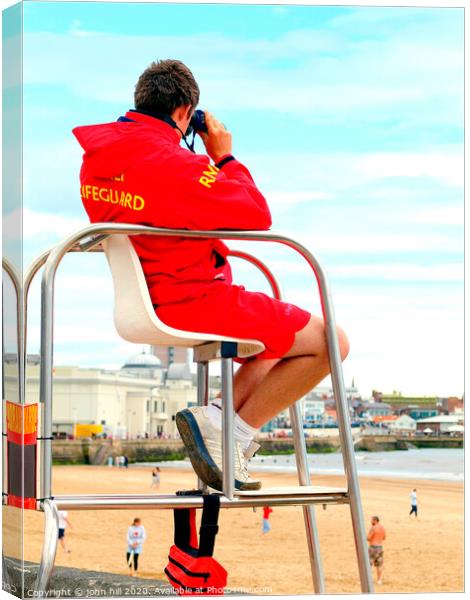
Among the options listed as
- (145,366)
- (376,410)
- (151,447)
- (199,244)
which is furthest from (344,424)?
(145,366)

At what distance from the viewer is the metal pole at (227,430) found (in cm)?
281

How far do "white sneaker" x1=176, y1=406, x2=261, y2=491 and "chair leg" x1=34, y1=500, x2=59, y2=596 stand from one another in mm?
421

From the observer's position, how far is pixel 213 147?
296cm

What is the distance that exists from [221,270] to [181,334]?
Result: 0.23 metres

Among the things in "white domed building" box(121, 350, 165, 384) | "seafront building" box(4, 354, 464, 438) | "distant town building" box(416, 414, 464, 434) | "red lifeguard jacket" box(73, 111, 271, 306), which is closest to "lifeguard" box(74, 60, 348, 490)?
"red lifeguard jacket" box(73, 111, 271, 306)

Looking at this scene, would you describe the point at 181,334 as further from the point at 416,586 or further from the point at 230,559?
the point at 230,559

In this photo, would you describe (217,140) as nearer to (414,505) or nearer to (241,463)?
(241,463)

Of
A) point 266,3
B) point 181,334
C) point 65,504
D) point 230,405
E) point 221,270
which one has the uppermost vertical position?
point 266,3

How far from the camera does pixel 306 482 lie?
133 inches

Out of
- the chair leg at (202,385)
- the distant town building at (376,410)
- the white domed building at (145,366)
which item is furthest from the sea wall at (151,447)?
the chair leg at (202,385)

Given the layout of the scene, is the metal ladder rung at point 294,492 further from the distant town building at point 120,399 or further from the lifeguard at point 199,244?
the distant town building at point 120,399

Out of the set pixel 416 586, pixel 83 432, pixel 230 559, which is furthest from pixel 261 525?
pixel 83 432

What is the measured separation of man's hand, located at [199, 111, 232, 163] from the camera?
2.95m

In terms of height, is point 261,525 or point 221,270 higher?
point 221,270
